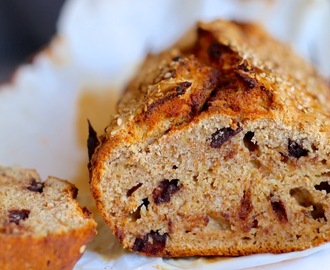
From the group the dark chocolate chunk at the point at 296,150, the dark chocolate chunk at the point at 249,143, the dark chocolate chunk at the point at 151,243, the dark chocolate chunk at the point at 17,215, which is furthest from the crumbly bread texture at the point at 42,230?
the dark chocolate chunk at the point at 296,150

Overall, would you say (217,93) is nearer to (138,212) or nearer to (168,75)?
(168,75)

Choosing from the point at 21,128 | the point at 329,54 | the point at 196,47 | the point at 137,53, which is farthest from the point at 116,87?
the point at 329,54

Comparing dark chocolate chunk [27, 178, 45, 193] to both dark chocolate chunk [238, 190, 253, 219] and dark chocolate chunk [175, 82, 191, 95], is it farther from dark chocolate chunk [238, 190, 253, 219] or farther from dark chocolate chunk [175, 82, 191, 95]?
dark chocolate chunk [238, 190, 253, 219]

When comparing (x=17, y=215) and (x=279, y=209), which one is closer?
(x=17, y=215)

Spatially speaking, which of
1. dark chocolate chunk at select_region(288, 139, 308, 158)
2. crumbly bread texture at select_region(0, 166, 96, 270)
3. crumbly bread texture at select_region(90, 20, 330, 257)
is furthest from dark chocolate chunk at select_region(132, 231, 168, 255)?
dark chocolate chunk at select_region(288, 139, 308, 158)

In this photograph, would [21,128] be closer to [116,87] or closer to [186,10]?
[116,87]

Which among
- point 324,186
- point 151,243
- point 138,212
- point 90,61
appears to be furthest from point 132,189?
point 90,61
